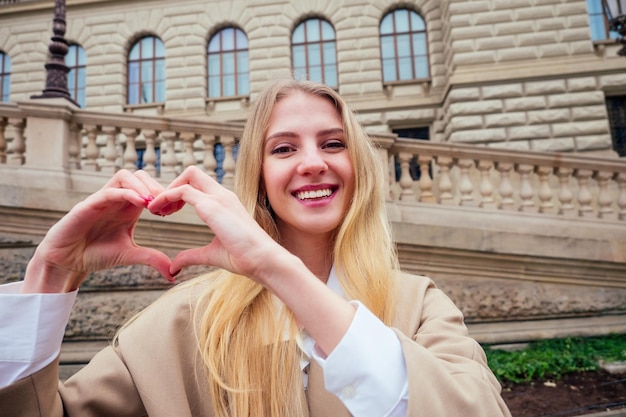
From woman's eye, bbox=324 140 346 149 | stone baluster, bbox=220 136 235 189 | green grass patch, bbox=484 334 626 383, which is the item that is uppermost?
stone baluster, bbox=220 136 235 189

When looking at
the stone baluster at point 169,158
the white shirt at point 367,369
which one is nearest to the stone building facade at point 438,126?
the stone baluster at point 169,158

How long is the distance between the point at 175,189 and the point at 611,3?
21.6ft

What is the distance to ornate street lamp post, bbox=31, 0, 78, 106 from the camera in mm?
5980

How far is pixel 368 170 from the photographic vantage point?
63.4 inches

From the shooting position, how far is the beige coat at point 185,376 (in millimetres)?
973

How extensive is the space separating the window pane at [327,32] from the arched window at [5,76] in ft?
40.2

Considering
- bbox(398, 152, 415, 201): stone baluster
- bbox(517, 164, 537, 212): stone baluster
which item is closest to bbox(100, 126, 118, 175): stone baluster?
bbox(398, 152, 415, 201): stone baluster

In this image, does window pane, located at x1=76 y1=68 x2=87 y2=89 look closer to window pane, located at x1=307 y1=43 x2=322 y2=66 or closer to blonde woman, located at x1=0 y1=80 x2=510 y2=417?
window pane, located at x1=307 y1=43 x2=322 y2=66

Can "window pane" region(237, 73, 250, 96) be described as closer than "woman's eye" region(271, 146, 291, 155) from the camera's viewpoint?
No

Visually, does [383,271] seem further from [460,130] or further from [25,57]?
[25,57]

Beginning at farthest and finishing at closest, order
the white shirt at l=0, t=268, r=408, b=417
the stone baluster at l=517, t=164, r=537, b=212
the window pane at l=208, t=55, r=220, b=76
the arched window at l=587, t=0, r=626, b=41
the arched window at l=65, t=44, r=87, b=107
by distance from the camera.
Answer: the arched window at l=65, t=44, r=87, b=107 → the window pane at l=208, t=55, r=220, b=76 → the arched window at l=587, t=0, r=626, b=41 → the stone baluster at l=517, t=164, r=537, b=212 → the white shirt at l=0, t=268, r=408, b=417

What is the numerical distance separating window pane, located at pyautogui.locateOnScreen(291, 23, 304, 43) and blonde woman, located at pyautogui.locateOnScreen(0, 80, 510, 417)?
14578mm

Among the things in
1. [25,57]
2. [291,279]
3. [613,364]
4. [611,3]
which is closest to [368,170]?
[291,279]

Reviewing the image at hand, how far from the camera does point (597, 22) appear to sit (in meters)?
12.7
